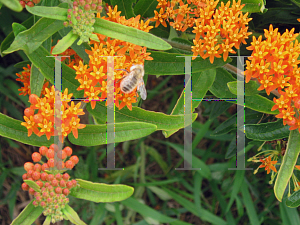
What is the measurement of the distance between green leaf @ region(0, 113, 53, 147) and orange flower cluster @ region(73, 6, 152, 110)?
0.51 m

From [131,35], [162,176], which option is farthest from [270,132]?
[162,176]

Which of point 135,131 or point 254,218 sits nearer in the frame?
point 135,131

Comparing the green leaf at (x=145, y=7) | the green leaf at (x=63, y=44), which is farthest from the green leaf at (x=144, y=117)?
the green leaf at (x=145, y=7)

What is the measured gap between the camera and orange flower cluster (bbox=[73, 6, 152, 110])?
1.88 meters

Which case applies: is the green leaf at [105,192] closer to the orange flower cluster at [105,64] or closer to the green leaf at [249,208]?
the orange flower cluster at [105,64]

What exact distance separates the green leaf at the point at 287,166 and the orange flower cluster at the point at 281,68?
15 centimetres

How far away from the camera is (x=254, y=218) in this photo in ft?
11.4

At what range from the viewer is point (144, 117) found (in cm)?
210

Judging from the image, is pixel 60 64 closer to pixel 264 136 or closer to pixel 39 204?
pixel 39 204

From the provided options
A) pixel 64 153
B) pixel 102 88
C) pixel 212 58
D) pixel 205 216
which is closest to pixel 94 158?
pixel 205 216

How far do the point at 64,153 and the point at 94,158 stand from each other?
76.3 inches

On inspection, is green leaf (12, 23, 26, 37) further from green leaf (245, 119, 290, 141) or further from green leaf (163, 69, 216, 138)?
green leaf (245, 119, 290, 141)

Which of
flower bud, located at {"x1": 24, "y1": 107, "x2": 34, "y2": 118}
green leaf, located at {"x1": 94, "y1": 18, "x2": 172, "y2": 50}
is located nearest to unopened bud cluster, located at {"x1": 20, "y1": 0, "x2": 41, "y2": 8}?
green leaf, located at {"x1": 94, "y1": 18, "x2": 172, "y2": 50}

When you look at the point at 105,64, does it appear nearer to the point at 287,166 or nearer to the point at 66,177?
the point at 66,177
